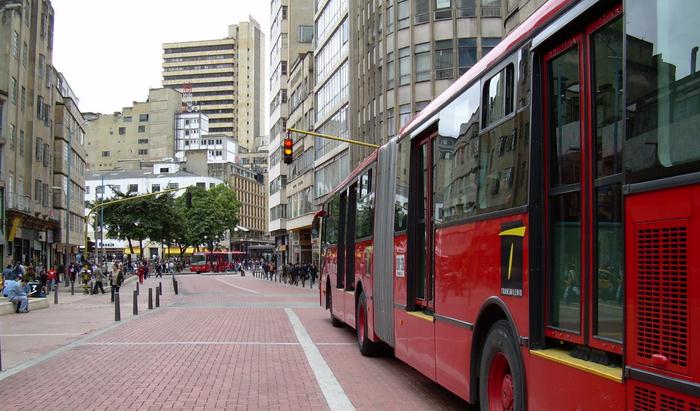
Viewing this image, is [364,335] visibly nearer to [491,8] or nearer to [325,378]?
[325,378]

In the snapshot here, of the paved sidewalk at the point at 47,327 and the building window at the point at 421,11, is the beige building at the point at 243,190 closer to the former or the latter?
the building window at the point at 421,11

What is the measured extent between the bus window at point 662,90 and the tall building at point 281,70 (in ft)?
220

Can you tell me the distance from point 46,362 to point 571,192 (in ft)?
33.3

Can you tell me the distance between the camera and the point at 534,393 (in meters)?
A: 5.03

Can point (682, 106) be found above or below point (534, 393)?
above

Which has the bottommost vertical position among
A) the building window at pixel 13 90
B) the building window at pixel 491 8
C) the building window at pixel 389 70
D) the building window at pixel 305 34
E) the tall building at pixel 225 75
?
the building window at pixel 13 90

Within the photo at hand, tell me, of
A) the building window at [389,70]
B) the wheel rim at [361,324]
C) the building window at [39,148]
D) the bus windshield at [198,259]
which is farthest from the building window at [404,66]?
the bus windshield at [198,259]

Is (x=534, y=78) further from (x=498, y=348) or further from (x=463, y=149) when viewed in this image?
(x=498, y=348)

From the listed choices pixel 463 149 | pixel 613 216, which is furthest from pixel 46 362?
pixel 613 216

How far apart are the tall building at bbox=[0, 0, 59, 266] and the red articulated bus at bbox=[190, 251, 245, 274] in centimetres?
3354

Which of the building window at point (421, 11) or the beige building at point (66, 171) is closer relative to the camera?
the building window at point (421, 11)

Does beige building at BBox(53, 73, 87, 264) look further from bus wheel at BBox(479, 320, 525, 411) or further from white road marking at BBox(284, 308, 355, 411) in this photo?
bus wheel at BBox(479, 320, 525, 411)

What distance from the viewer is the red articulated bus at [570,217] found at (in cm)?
358

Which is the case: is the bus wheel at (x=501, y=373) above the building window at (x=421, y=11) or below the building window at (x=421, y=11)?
below
